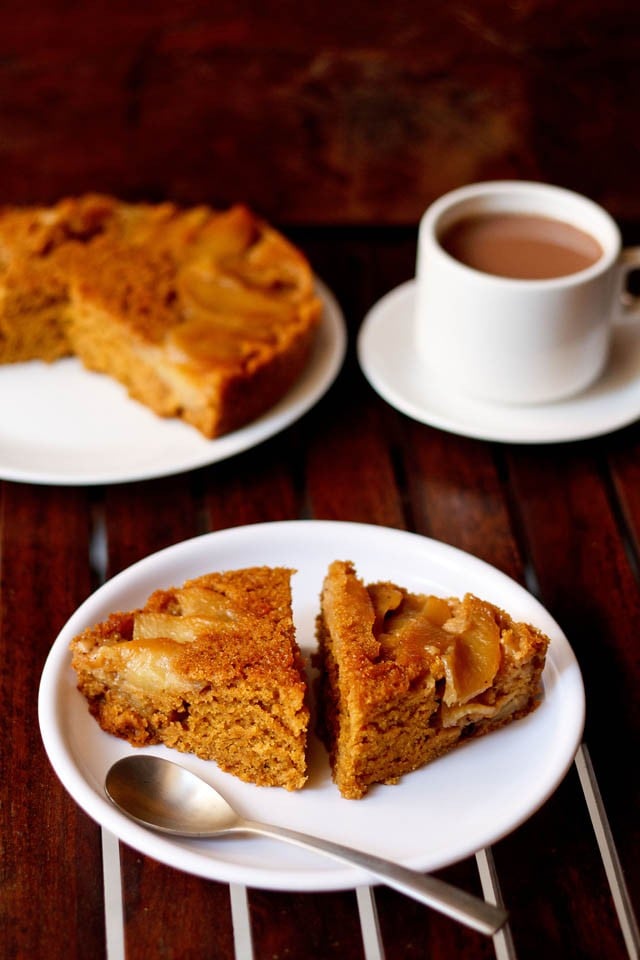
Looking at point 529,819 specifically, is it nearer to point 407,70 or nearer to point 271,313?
point 271,313

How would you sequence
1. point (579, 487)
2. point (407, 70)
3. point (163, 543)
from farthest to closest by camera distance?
point (407, 70)
point (579, 487)
point (163, 543)

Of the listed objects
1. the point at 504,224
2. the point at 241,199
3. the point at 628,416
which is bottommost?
the point at 241,199

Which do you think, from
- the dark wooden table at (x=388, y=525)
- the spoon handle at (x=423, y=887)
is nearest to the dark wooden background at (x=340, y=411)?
the dark wooden table at (x=388, y=525)

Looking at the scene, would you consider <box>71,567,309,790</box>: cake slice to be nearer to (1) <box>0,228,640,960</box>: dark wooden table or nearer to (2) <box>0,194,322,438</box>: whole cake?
(1) <box>0,228,640,960</box>: dark wooden table

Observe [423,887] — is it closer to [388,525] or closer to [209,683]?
[209,683]

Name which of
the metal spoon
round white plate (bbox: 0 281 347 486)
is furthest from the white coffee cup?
the metal spoon

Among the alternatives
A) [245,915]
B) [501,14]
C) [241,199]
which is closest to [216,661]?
[245,915]

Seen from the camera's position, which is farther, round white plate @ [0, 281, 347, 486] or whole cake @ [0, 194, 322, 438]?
whole cake @ [0, 194, 322, 438]
